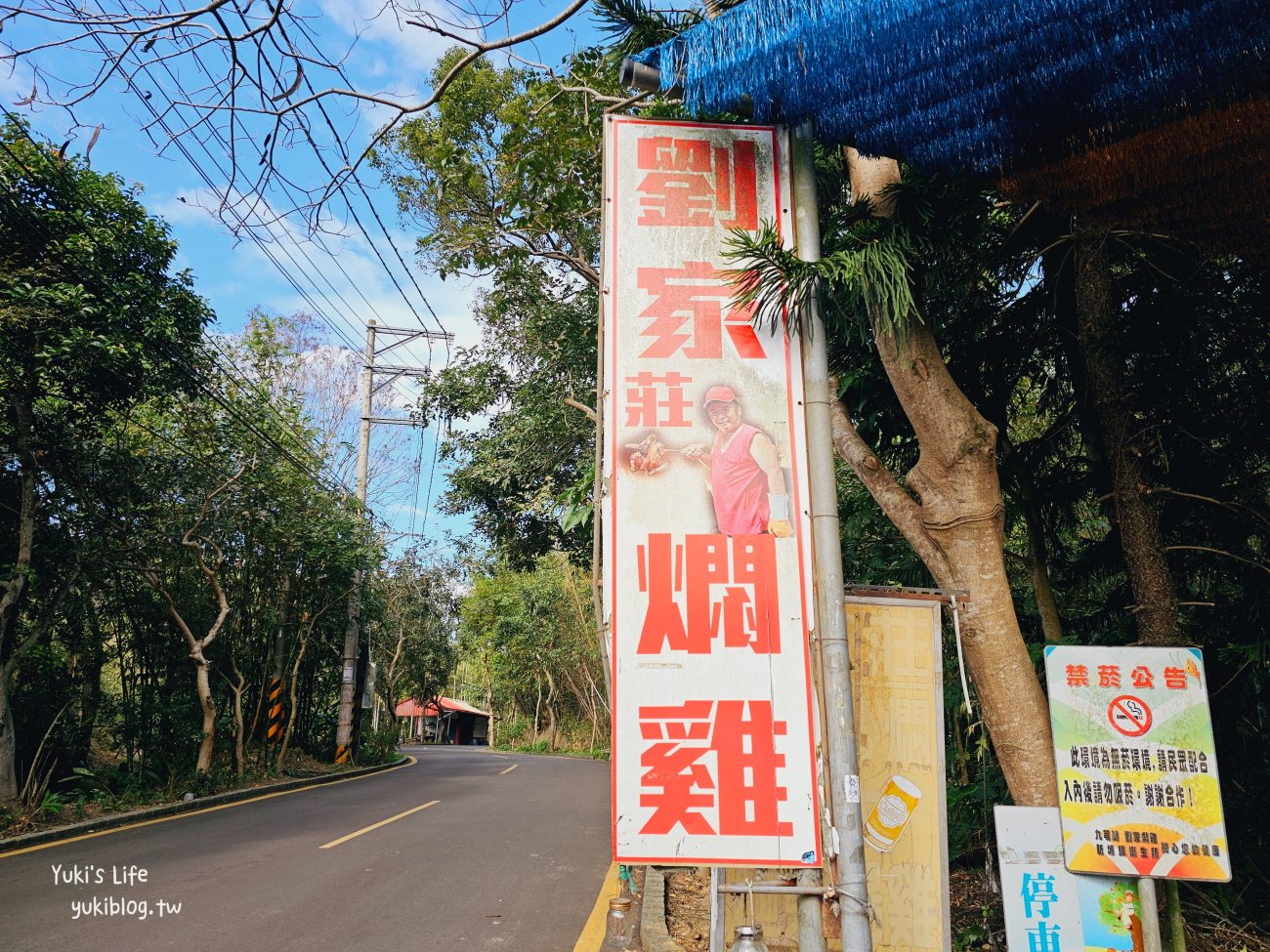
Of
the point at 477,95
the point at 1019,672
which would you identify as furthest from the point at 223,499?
the point at 1019,672

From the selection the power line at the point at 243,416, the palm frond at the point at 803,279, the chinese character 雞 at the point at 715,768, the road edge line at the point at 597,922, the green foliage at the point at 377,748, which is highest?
the power line at the point at 243,416

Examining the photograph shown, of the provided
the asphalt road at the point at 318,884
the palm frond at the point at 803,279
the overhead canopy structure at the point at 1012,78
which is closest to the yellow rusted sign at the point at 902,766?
the palm frond at the point at 803,279

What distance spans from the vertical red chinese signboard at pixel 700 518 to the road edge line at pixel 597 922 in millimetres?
2563

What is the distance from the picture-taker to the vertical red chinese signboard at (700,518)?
2797mm

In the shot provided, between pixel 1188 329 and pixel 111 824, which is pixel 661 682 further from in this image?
pixel 111 824

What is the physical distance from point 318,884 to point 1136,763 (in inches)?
222

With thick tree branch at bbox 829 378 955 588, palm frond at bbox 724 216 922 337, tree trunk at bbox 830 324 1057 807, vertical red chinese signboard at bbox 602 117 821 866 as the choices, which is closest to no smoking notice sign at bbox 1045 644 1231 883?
tree trunk at bbox 830 324 1057 807

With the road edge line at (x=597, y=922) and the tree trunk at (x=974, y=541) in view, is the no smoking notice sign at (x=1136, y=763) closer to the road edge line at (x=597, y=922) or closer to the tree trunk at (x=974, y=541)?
the tree trunk at (x=974, y=541)

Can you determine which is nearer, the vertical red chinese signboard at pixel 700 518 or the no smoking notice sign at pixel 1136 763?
the vertical red chinese signboard at pixel 700 518

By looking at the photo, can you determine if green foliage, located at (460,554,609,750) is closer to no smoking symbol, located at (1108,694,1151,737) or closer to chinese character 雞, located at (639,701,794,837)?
no smoking symbol, located at (1108,694,1151,737)

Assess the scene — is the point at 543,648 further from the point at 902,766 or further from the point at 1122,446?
the point at 902,766

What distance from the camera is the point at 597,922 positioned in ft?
17.5

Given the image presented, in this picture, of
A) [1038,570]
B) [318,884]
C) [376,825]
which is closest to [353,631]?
[376,825]

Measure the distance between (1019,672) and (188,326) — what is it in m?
10.2
